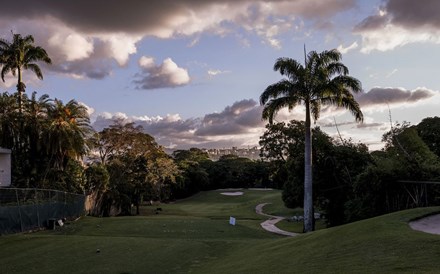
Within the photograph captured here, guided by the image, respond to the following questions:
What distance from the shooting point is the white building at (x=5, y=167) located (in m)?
34.8

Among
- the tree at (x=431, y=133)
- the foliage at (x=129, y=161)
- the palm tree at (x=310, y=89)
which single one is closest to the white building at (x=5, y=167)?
the foliage at (x=129, y=161)

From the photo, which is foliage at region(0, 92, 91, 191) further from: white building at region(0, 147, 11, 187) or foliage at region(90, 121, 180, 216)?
foliage at region(90, 121, 180, 216)

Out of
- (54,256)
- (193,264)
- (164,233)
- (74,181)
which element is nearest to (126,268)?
(193,264)

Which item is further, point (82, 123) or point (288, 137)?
point (288, 137)

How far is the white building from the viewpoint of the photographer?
114 ft

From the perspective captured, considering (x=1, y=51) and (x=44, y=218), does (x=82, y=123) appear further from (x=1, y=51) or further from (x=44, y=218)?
(x=44, y=218)

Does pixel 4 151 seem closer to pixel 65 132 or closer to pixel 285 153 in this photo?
pixel 65 132

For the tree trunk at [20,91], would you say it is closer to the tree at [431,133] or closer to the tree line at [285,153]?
the tree line at [285,153]

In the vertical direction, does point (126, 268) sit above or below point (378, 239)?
below

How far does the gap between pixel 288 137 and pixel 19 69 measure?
26906 mm

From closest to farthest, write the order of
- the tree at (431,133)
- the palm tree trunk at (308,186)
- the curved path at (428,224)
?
1. the curved path at (428,224)
2. the palm tree trunk at (308,186)
3. the tree at (431,133)

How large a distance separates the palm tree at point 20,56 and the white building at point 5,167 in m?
6.19

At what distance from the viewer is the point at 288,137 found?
46.2m

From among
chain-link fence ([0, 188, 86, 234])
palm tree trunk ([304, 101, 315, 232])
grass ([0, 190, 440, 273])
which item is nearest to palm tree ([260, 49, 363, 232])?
palm tree trunk ([304, 101, 315, 232])
